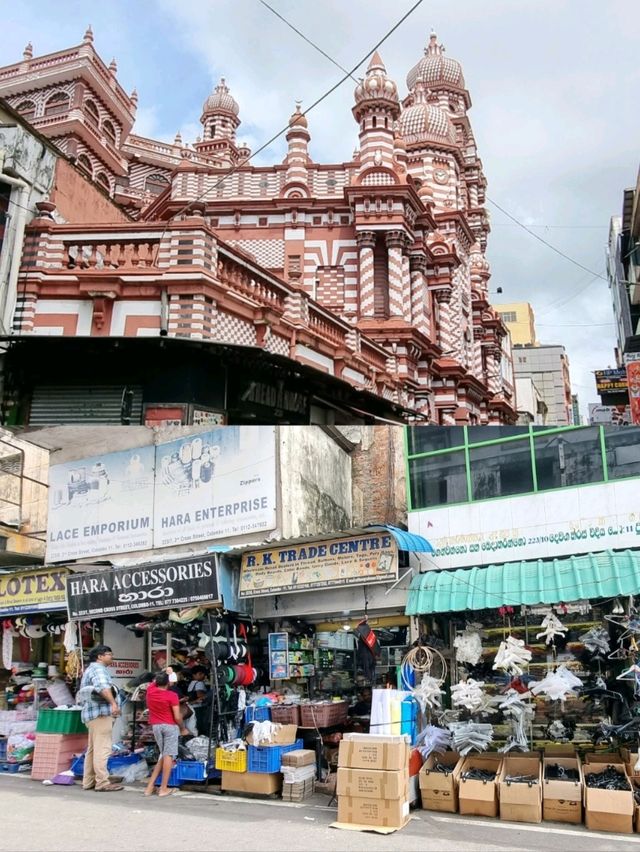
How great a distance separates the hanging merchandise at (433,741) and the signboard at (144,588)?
133 inches

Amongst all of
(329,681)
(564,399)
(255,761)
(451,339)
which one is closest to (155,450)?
(329,681)

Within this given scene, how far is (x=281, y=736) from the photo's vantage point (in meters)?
9.46

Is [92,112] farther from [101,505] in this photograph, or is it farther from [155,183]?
[101,505]

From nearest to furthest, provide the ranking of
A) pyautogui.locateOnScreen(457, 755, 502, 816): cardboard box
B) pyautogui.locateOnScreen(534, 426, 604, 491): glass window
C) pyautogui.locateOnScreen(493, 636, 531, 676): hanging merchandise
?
pyautogui.locateOnScreen(457, 755, 502, 816): cardboard box → pyautogui.locateOnScreen(493, 636, 531, 676): hanging merchandise → pyautogui.locateOnScreen(534, 426, 604, 491): glass window

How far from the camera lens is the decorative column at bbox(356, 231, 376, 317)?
25703mm

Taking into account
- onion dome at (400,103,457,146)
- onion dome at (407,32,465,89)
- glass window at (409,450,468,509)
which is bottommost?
glass window at (409,450,468,509)

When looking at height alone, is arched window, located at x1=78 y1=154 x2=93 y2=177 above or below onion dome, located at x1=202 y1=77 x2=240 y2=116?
below

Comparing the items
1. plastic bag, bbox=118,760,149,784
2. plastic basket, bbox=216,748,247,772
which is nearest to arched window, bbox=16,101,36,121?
plastic bag, bbox=118,760,149,784

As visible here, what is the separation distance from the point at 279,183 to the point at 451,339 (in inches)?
378

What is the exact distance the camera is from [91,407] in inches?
449

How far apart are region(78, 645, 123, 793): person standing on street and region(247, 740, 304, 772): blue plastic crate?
70.4 inches

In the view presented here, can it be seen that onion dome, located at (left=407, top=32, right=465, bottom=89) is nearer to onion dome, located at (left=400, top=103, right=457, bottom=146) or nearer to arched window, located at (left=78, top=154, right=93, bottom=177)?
onion dome, located at (left=400, top=103, right=457, bottom=146)

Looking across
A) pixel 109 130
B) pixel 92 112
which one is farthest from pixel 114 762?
pixel 109 130

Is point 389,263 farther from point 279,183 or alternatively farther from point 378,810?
point 378,810
